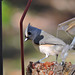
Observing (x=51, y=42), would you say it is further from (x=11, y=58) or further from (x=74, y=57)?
(x=11, y=58)

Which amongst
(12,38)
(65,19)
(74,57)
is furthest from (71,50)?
(12,38)

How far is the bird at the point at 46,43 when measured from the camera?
3.79 feet

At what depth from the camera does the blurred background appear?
1.30 m

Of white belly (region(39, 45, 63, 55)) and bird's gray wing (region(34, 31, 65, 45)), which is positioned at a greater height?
bird's gray wing (region(34, 31, 65, 45))

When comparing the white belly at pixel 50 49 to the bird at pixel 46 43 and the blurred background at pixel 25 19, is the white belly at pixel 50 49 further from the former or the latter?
the blurred background at pixel 25 19

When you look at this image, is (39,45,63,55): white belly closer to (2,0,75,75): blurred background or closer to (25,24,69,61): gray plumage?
(25,24,69,61): gray plumage

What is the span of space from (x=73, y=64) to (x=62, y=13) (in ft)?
1.13

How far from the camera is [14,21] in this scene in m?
1.33

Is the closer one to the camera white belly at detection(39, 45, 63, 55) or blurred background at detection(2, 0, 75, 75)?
white belly at detection(39, 45, 63, 55)

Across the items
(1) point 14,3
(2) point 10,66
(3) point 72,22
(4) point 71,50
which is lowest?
(2) point 10,66

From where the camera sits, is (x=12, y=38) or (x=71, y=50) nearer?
(x=71, y=50)

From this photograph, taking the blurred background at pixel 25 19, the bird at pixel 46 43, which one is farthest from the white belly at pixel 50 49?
the blurred background at pixel 25 19

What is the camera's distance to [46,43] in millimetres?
1160

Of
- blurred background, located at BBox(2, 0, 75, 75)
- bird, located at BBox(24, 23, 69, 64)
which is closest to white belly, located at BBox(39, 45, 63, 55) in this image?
bird, located at BBox(24, 23, 69, 64)
